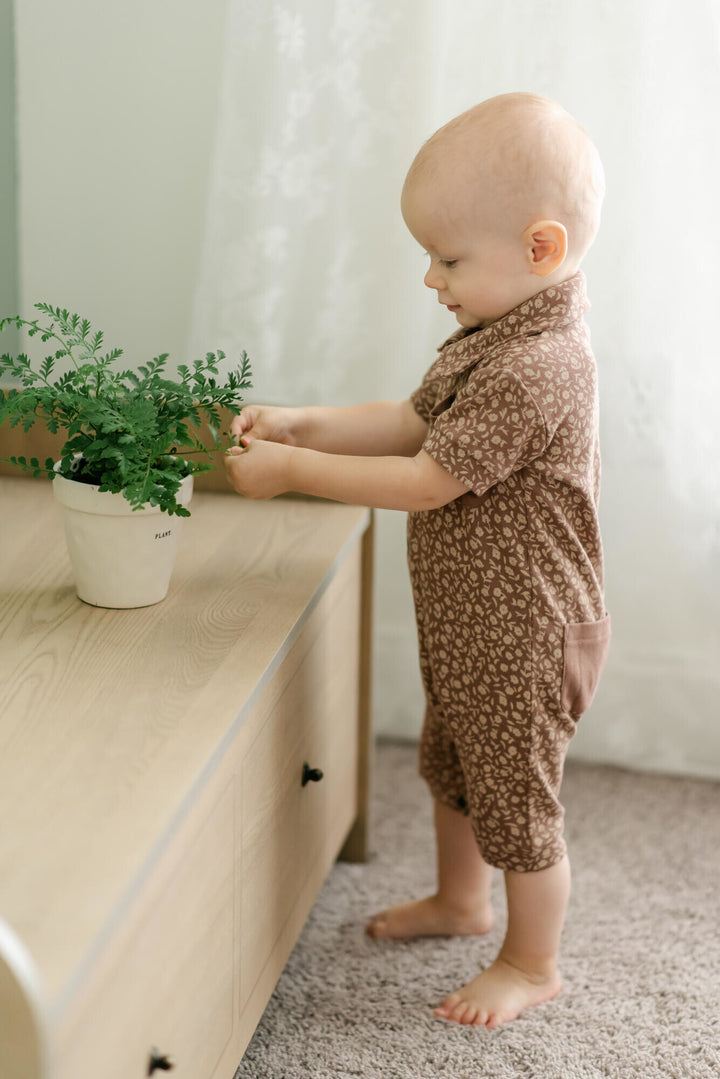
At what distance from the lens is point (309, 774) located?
114cm

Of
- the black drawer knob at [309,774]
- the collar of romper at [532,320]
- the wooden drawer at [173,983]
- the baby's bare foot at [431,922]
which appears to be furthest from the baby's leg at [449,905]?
the collar of romper at [532,320]

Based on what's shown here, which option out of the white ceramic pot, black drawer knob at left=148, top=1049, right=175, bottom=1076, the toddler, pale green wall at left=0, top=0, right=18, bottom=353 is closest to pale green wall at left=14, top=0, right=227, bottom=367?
pale green wall at left=0, top=0, right=18, bottom=353

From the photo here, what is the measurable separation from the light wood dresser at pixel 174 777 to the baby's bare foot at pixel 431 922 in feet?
0.35

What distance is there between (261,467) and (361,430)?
0.58 feet

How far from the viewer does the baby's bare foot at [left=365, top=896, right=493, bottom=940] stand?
132 centimetres

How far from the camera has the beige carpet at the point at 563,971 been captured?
114 cm

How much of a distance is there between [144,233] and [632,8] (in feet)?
2.26

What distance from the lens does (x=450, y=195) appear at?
96cm

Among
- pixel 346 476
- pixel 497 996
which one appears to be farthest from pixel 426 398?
pixel 497 996

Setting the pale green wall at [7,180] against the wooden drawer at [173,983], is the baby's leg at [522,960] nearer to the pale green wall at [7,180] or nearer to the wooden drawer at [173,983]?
the wooden drawer at [173,983]

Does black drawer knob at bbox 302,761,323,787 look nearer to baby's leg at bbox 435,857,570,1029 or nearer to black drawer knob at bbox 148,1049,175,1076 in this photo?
baby's leg at bbox 435,857,570,1029

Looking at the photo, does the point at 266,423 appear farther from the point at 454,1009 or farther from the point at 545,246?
the point at 454,1009

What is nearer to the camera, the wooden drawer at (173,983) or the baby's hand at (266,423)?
the wooden drawer at (173,983)

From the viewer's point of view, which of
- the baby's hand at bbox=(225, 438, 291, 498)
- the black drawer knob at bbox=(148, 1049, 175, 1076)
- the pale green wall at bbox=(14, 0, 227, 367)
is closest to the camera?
the black drawer knob at bbox=(148, 1049, 175, 1076)
